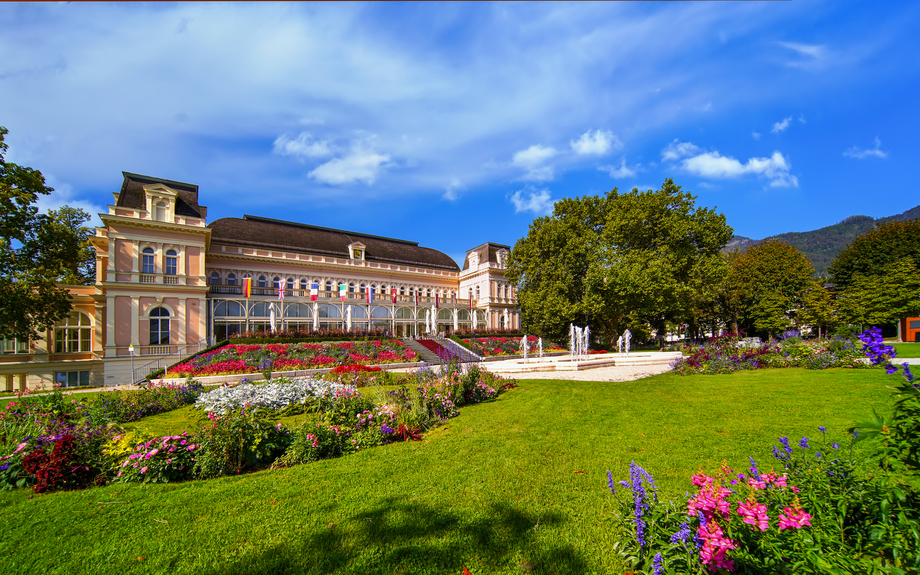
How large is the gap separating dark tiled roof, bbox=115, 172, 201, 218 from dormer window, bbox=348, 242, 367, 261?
1472cm

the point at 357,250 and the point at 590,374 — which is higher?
the point at 357,250

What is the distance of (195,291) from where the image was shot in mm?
28703

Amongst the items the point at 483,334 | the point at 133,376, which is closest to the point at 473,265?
the point at 483,334

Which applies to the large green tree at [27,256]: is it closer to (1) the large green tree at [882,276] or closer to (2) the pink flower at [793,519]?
(2) the pink flower at [793,519]

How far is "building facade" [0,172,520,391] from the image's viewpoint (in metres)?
25.8

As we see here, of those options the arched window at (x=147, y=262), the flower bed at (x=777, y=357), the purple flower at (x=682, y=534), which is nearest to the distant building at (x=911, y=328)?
the flower bed at (x=777, y=357)

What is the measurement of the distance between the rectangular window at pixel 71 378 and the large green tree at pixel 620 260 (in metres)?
32.3

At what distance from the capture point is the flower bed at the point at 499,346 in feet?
103

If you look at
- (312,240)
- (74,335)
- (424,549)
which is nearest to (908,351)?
(424,549)

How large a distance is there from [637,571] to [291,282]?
39.1m

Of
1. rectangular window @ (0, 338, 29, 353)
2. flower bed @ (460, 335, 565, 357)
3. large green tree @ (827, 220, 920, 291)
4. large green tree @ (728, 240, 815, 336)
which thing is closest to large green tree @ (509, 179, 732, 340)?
flower bed @ (460, 335, 565, 357)

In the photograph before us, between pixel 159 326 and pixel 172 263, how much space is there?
4.79m

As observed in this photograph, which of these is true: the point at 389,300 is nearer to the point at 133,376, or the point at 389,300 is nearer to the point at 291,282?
the point at 291,282

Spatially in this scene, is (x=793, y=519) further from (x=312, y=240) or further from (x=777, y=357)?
(x=312, y=240)
